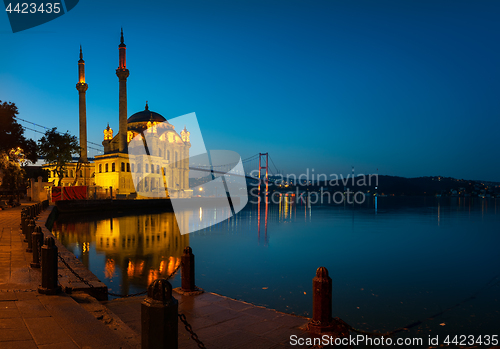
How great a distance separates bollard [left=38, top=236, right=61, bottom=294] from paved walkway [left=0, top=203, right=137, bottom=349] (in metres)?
0.13

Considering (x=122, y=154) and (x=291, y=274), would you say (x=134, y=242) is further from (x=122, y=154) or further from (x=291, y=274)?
(x=122, y=154)

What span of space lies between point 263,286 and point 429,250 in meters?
11.5

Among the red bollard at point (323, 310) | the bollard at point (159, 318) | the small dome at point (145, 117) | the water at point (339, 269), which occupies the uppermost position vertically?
the small dome at point (145, 117)

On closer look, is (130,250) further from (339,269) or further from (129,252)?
(339,269)

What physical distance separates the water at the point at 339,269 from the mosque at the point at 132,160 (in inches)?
1500

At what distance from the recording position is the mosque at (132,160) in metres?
59.0

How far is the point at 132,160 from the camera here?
61.1 meters

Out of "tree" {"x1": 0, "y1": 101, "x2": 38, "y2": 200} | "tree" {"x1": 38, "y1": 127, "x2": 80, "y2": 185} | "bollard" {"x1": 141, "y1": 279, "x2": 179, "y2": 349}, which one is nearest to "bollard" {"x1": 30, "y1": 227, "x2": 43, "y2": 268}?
"bollard" {"x1": 141, "y1": 279, "x2": 179, "y2": 349}

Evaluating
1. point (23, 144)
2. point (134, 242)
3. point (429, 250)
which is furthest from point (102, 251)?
point (23, 144)

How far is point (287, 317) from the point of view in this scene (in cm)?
535

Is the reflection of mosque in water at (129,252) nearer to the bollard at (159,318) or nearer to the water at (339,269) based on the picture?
the water at (339,269)

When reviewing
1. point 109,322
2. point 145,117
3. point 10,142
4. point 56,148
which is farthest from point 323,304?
point 145,117

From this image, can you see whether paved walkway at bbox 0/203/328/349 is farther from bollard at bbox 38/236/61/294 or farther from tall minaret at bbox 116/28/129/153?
tall minaret at bbox 116/28/129/153

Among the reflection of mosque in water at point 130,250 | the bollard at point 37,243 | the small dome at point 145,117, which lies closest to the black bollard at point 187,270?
the reflection of mosque in water at point 130,250
